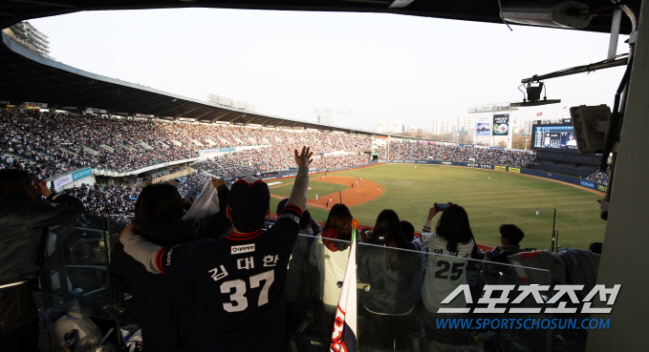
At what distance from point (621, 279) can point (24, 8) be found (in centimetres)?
890

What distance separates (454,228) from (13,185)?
3.81 metres

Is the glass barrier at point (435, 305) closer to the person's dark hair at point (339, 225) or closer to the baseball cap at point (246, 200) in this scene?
the person's dark hair at point (339, 225)

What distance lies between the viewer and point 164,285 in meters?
2.07

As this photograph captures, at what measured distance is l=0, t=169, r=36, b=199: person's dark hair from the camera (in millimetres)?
2387

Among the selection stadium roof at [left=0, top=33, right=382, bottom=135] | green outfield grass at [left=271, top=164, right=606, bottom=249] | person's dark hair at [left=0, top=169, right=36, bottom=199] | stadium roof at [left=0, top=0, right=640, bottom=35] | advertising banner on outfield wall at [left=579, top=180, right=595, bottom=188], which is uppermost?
stadium roof at [left=0, top=33, right=382, bottom=135]

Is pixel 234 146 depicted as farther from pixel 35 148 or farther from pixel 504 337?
pixel 504 337

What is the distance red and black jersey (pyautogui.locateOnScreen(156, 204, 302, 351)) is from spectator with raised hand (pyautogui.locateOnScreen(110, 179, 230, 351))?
0.30 m

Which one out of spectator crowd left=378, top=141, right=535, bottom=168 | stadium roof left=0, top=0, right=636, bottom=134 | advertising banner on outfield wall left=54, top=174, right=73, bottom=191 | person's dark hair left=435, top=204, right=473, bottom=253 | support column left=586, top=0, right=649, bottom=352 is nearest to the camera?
support column left=586, top=0, right=649, bottom=352

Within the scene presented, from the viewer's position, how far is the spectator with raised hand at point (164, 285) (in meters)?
2.06

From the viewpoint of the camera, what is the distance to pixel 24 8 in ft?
18.2

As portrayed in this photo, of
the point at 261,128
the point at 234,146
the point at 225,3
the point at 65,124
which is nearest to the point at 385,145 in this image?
the point at 261,128

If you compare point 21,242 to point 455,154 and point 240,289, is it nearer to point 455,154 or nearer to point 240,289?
point 240,289

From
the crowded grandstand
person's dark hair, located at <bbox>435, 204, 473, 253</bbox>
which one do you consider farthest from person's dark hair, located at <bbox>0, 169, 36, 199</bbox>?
the crowded grandstand

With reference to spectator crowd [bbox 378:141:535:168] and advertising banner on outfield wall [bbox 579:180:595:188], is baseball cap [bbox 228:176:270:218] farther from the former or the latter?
spectator crowd [bbox 378:141:535:168]
